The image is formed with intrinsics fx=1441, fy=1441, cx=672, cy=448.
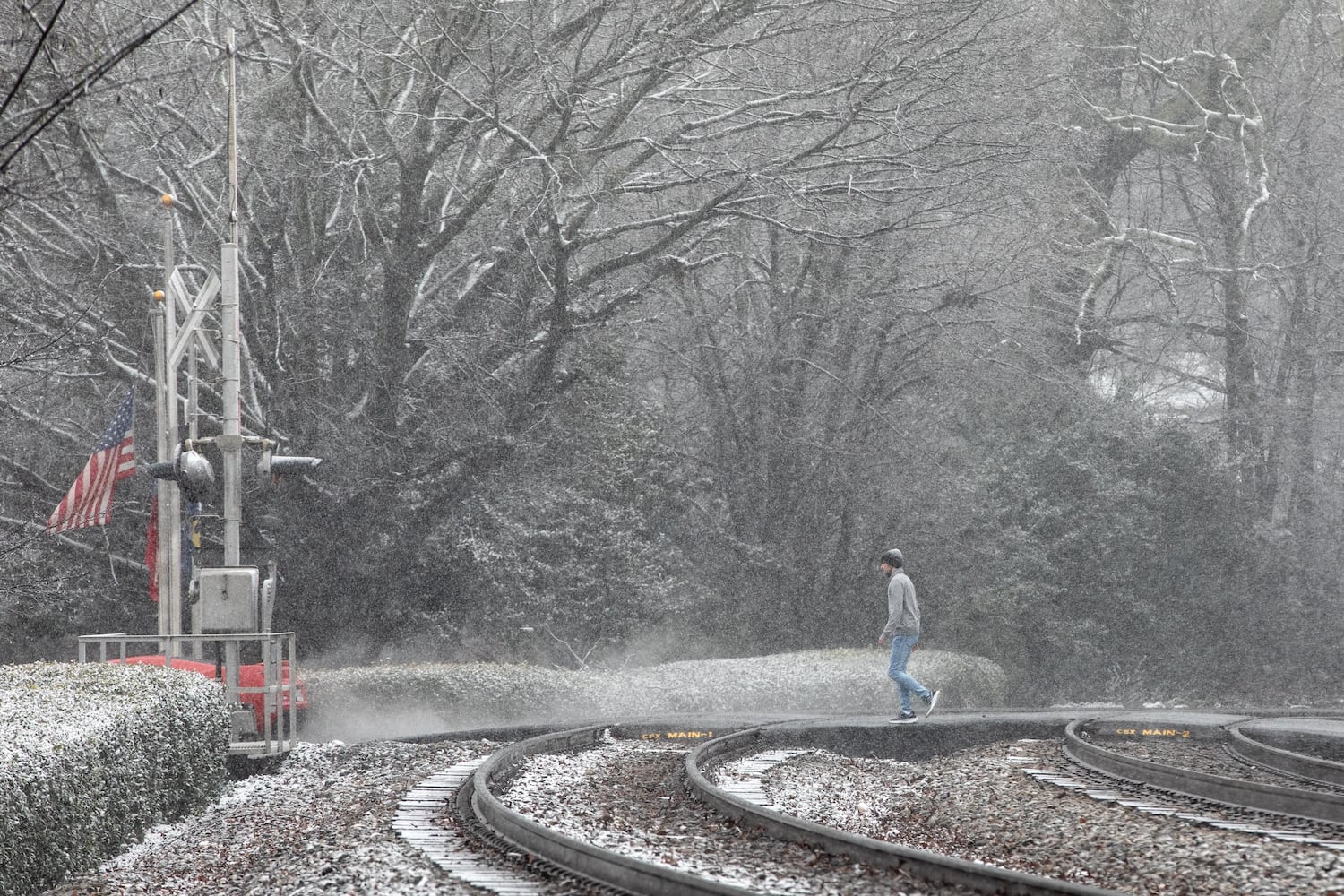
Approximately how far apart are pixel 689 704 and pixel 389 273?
8602 millimetres

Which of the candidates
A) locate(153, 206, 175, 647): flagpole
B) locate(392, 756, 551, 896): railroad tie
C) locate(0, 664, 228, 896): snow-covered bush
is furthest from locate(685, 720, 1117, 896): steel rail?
locate(153, 206, 175, 647): flagpole

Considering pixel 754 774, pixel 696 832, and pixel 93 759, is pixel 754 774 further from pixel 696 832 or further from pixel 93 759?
pixel 93 759

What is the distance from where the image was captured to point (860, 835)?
8609 mm

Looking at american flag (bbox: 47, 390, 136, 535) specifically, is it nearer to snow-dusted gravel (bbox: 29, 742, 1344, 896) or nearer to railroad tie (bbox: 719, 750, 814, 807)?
snow-dusted gravel (bbox: 29, 742, 1344, 896)

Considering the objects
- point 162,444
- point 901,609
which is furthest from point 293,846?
point 162,444

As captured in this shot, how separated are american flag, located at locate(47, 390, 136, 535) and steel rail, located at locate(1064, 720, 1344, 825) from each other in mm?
12300

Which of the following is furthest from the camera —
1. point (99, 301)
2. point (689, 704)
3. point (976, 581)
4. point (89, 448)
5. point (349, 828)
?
point (976, 581)

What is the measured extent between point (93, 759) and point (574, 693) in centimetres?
1277

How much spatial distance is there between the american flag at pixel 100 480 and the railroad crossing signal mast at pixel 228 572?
0.66 meters

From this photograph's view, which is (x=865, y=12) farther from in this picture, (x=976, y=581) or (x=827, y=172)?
(x=976, y=581)

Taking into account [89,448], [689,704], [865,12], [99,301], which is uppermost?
[865,12]

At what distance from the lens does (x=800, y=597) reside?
1169 inches

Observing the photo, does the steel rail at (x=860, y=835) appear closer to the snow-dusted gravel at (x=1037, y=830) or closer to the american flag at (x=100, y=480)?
the snow-dusted gravel at (x=1037, y=830)

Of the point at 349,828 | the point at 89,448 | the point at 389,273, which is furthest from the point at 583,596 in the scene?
the point at 349,828
